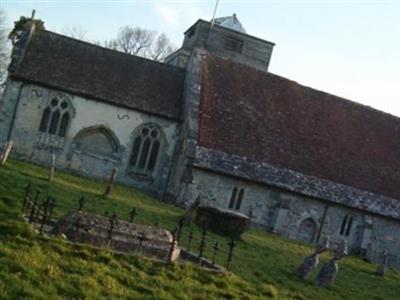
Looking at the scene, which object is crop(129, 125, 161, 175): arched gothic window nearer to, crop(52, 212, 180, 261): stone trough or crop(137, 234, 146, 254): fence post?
crop(52, 212, 180, 261): stone trough

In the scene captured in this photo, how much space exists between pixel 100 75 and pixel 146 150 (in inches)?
179

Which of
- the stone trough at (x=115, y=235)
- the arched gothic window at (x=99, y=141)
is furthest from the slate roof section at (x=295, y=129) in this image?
the stone trough at (x=115, y=235)

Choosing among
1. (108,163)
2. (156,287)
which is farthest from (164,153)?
(156,287)

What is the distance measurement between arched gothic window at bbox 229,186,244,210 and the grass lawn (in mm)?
8039

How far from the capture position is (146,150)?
1190 inches

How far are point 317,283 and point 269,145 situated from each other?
1390 cm

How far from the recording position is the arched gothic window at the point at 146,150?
30109 mm

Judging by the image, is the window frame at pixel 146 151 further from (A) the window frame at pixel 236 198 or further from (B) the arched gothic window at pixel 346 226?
(B) the arched gothic window at pixel 346 226

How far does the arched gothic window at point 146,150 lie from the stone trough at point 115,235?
17.6 metres

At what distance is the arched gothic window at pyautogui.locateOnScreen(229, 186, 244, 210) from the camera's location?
27188 millimetres

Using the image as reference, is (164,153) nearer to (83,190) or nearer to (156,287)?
(83,190)

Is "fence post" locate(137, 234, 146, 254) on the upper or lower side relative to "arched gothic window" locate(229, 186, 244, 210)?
lower

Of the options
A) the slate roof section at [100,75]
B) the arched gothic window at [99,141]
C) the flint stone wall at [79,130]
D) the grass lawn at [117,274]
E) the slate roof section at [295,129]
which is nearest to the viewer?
the grass lawn at [117,274]

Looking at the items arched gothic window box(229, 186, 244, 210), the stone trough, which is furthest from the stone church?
the stone trough
